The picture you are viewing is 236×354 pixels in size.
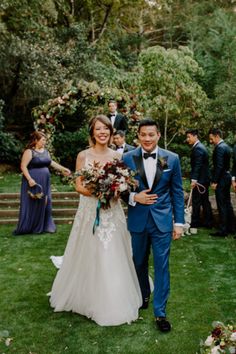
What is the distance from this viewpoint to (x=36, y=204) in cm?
793

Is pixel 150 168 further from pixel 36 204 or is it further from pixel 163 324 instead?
pixel 36 204

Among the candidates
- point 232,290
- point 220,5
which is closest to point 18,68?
point 232,290

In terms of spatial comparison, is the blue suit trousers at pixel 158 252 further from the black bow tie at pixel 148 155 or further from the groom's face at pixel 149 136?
the groom's face at pixel 149 136

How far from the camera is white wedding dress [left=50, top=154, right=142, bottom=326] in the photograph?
4281 mm

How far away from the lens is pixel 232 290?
17.0ft

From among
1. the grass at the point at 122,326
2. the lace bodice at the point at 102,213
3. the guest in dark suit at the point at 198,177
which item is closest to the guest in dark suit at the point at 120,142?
the guest in dark suit at the point at 198,177

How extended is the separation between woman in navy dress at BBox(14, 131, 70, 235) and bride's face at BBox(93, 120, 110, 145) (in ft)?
11.3

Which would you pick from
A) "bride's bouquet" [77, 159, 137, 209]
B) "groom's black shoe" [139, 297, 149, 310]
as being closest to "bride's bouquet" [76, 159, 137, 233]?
"bride's bouquet" [77, 159, 137, 209]

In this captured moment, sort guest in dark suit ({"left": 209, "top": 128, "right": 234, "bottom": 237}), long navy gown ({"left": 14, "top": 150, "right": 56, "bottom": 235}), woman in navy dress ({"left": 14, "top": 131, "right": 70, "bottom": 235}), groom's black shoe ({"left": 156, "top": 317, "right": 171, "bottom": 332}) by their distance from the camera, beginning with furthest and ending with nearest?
long navy gown ({"left": 14, "top": 150, "right": 56, "bottom": 235})
woman in navy dress ({"left": 14, "top": 131, "right": 70, "bottom": 235})
guest in dark suit ({"left": 209, "top": 128, "right": 234, "bottom": 237})
groom's black shoe ({"left": 156, "top": 317, "right": 171, "bottom": 332})

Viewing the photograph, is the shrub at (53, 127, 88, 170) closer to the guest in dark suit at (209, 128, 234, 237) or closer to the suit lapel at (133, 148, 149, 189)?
the guest in dark suit at (209, 128, 234, 237)

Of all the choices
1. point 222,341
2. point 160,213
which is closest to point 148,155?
point 160,213

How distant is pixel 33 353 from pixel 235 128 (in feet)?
35.1

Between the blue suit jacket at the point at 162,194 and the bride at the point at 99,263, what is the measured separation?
1.19ft

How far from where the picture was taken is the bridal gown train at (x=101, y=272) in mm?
4281
